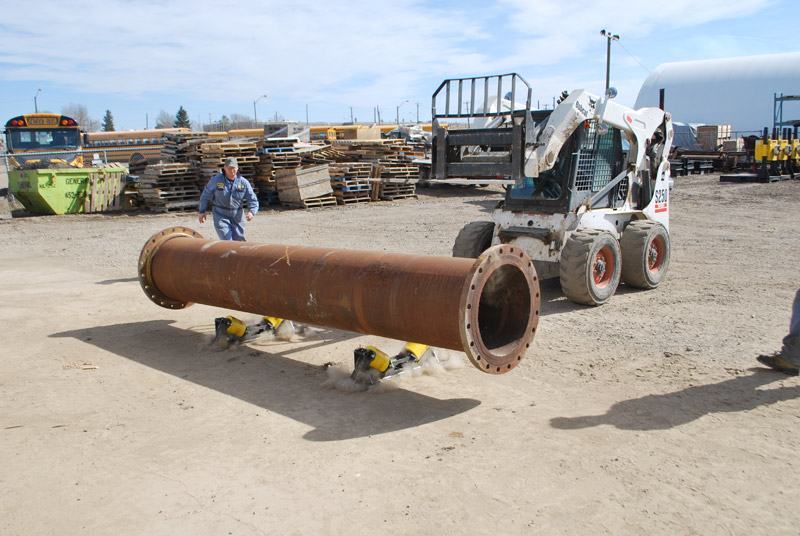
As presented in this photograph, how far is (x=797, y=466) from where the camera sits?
379cm

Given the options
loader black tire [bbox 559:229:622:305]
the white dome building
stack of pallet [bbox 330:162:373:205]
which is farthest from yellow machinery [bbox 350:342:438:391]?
the white dome building

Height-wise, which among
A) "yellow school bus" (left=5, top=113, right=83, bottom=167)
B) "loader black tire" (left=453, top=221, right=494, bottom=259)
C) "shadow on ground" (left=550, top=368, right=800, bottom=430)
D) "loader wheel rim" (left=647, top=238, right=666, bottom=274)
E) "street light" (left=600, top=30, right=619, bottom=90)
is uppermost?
"street light" (left=600, top=30, right=619, bottom=90)

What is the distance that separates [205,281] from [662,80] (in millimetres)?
55318

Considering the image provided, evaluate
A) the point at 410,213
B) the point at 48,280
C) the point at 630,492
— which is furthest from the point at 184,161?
the point at 630,492

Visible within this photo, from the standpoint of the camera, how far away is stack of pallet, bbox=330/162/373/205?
19.5 metres

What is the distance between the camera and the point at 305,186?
18.4 meters

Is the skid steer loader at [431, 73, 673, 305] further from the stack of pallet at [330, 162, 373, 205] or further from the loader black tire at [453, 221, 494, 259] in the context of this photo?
the stack of pallet at [330, 162, 373, 205]

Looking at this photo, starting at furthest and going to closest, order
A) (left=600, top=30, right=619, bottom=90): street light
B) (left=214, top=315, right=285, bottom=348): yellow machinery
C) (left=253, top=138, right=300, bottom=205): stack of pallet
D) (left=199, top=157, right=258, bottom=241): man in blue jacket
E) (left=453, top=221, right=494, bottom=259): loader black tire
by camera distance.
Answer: (left=253, top=138, right=300, bottom=205): stack of pallet < (left=600, top=30, right=619, bottom=90): street light < (left=199, top=157, right=258, bottom=241): man in blue jacket < (left=453, top=221, right=494, bottom=259): loader black tire < (left=214, top=315, right=285, bottom=348): yellow machinery

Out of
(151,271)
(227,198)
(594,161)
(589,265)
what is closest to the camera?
(151,271)

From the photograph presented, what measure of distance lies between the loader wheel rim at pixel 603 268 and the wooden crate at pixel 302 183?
1194 cm

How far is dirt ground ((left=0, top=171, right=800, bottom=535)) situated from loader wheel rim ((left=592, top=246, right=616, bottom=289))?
38 centimetres

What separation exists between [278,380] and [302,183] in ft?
43.9

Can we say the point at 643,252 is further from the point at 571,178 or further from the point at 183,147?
the point at 183,147

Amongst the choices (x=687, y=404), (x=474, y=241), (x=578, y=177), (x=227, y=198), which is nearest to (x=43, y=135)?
(x=227, y=198)
